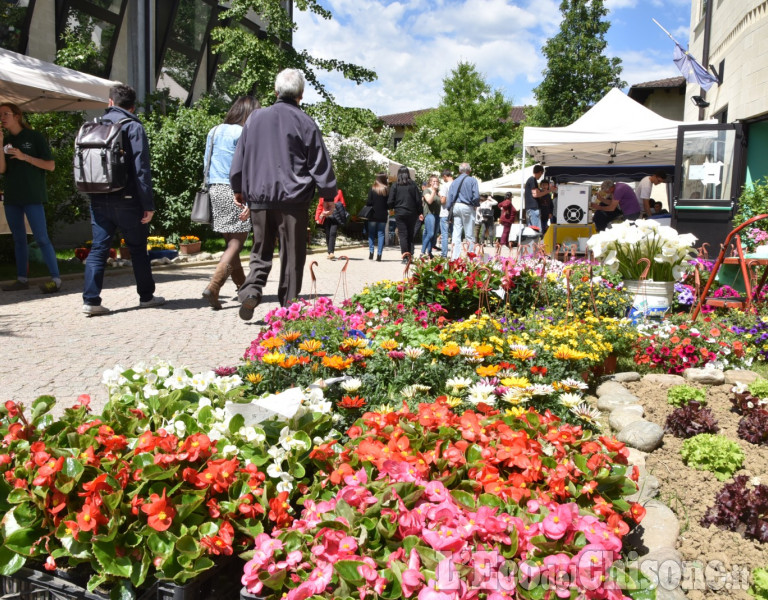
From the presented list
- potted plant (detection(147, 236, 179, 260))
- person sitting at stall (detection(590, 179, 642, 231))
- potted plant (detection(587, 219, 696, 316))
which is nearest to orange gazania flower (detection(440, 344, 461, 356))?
potted plant (detection(587, 219, 696, 316))

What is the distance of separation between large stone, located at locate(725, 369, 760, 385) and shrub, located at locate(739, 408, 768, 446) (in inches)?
44.0

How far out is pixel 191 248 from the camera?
1362cm

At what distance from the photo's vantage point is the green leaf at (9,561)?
73.4 inches

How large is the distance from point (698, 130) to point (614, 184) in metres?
2.15

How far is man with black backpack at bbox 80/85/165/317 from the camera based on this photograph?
6520mm

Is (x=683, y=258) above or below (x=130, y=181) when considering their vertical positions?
below

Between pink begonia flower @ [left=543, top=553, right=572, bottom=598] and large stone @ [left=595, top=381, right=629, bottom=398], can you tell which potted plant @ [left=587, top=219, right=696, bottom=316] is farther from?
pink begonia flower @ [left=543, top=553, right=572, bottom=598]

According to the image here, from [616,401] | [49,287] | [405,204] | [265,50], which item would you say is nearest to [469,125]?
[265,50]

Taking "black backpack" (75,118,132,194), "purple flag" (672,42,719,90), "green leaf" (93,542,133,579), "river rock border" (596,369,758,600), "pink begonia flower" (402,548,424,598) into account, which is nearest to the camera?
"pink begonia flower" (402,548,424,598)

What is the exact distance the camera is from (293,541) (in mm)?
1822

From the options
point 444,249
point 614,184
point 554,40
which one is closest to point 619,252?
point 614,184

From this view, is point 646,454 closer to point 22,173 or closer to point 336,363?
point 336,363

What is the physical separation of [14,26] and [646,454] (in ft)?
48.0

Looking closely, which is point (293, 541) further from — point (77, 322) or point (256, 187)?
point (77, 322)
